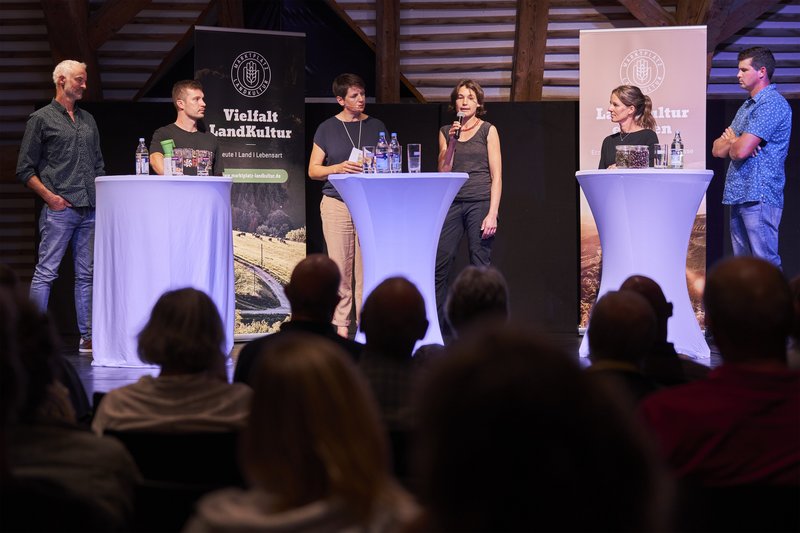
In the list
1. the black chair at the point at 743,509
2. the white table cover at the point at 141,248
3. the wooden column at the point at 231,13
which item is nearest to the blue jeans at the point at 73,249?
the white table cover at the point at 141,248

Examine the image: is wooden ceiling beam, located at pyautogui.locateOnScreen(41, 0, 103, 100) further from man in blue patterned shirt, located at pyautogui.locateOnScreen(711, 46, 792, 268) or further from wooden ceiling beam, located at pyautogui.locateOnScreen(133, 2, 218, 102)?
man in blue patterned shirt, located at pyautogui.locateOnScreen(711, 46, 792, 268)

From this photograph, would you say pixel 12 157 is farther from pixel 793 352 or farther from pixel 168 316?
pixel 793 352

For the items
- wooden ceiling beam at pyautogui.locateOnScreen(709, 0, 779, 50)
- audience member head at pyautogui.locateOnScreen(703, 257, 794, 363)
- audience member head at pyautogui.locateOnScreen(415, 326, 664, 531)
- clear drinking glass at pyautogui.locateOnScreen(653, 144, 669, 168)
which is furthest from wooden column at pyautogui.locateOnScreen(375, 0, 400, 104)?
audience member head at pyautogui.locateOnScreen(415, 326, 664, 531)

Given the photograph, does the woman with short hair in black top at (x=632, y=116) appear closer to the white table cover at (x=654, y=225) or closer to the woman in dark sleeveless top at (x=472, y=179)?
the white table cover at (x=654, y=225)

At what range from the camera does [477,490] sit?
846 mm

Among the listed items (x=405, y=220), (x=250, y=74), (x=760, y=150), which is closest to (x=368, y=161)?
(x=405, y=220)

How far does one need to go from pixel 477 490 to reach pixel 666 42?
22.6 feet

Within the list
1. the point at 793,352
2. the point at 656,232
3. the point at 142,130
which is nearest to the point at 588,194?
the point at 656,232

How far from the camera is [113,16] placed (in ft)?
25.5

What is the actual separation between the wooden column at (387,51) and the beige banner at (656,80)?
1675 millimetres

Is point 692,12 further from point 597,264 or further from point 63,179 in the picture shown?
point 63,179

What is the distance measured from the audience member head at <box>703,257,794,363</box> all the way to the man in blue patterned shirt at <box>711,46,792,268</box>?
439 cm

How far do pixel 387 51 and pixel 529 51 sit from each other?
1.19 m

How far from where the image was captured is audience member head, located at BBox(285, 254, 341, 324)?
2967 millimetres
